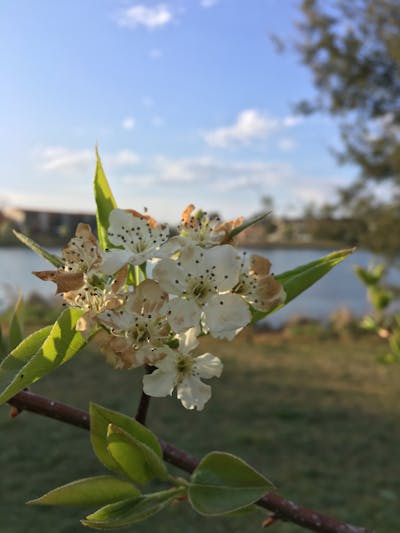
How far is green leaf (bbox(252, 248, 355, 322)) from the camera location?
18.2 inches

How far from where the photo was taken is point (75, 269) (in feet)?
1.49

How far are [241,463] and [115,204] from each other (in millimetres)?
241

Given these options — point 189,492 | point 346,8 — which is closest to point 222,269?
point 189,492

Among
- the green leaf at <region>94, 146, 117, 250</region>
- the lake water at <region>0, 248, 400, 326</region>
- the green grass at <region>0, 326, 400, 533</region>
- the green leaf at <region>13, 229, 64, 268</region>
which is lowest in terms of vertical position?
the green grass at <region>0, 326, 400, 533</region>

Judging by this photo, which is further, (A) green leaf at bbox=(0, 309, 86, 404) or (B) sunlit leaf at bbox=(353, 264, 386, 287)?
(B) sunlit leaf at bbox=(353, 264, 386, 287)

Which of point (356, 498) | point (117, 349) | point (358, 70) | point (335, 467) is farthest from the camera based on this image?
point (358, 70)

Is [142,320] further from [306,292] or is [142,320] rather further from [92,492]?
[306,292]

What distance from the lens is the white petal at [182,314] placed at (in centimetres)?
42

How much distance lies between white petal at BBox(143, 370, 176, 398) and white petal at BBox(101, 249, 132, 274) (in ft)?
0.27

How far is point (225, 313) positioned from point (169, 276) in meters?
0.05

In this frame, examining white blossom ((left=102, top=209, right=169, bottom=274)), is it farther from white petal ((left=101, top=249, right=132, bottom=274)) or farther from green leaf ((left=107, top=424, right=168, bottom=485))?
green leaf ((left=107, top=424, right=168, bottom=485))

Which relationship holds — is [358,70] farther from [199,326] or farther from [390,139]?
[199,326]

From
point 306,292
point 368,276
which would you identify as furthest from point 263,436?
point 306,292

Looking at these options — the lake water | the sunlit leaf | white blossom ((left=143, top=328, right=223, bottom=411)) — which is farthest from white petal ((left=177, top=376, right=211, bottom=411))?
the lake water
